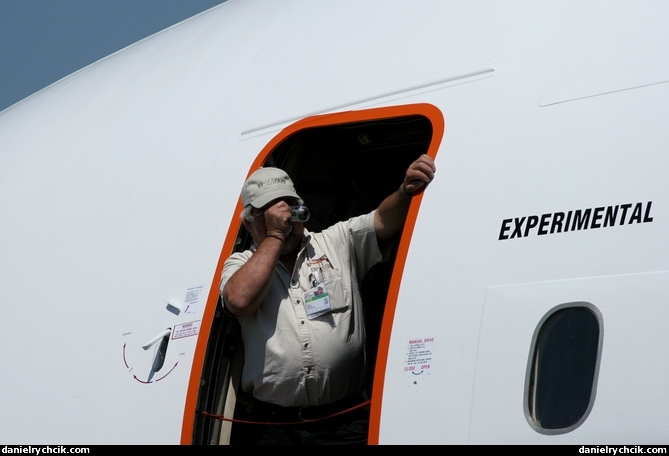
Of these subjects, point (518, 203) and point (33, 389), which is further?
point (33, 389)

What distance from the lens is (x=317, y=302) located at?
14.3 ft

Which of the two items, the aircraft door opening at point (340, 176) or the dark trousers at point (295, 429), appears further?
the aircraft door opening at point (340, 176)

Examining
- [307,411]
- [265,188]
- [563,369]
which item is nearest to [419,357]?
[563,369]

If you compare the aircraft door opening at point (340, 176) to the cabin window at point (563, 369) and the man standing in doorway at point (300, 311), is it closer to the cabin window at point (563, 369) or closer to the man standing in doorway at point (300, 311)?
the man standing in doorway at point (300, 311)

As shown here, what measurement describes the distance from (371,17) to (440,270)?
5.74 ft

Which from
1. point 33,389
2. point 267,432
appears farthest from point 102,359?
point 267,432

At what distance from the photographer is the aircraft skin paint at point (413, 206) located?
3336 mm

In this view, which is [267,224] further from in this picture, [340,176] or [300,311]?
[340,176]

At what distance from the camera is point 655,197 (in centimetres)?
322

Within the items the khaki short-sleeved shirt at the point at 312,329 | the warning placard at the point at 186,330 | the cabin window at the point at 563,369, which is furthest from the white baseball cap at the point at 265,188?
the cabin window at the point at 563,369

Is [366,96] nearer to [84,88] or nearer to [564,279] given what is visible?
[564,279]

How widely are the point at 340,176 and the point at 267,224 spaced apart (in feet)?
4.00

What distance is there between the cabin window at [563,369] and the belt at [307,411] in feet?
4.00

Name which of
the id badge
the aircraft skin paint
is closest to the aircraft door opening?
the aircraft skin paint
